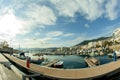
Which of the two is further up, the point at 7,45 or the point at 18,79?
the point at 7,45

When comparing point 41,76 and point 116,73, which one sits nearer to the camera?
point 41,76

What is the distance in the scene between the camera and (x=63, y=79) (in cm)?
1236

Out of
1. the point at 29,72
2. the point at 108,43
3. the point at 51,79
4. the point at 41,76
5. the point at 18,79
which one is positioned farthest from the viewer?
the point at 108,43

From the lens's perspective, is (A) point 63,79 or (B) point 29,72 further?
(B) point 29,72

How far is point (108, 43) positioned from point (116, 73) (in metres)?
182

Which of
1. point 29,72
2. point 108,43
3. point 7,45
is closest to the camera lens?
point 29,72

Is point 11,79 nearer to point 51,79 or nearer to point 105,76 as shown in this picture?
point 51,79

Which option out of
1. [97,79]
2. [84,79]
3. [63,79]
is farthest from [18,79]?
[97,79]

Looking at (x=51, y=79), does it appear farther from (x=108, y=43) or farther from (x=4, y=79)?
(x=108, y=43)

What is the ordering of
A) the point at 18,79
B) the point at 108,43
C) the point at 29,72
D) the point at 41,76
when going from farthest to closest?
the point at 108,43, the point at 29,72, the point at 18,79, the point at 41,76

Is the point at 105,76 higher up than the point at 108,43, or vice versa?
the point at 108,43

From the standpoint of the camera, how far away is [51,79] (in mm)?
12531

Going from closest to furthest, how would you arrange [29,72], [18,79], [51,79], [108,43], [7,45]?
1. [51,79]
2. [18,79]
3. [29,72]
4. [7,45]
5. [108,43]

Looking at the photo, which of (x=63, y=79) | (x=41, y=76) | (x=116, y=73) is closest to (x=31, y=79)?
(x=41, y=76)
